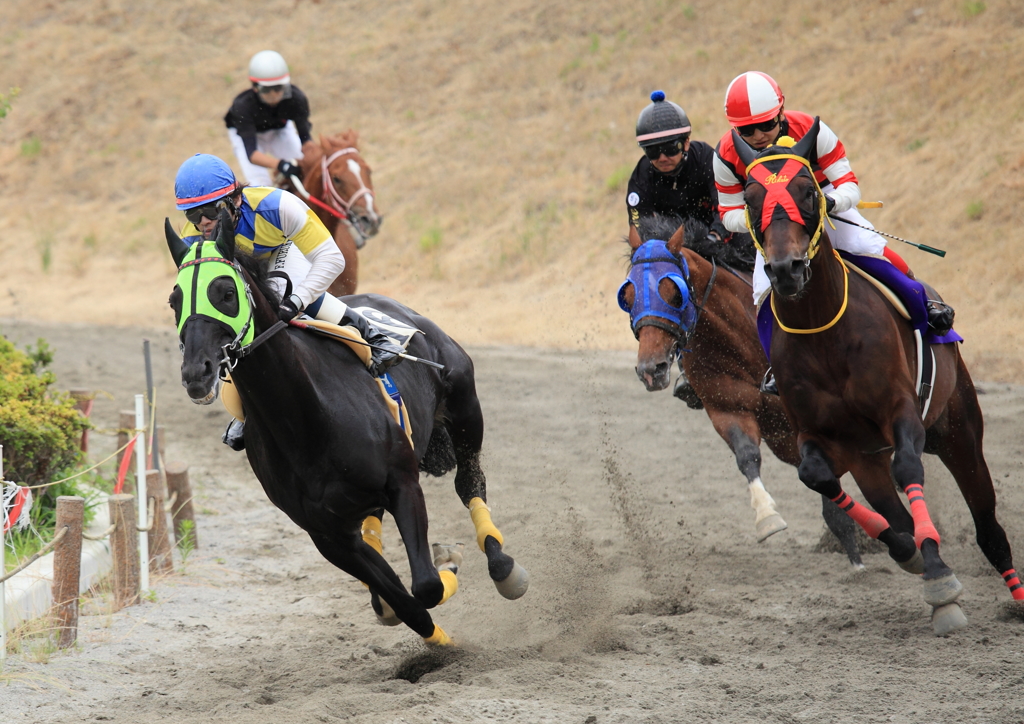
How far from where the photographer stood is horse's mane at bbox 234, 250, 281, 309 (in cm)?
469

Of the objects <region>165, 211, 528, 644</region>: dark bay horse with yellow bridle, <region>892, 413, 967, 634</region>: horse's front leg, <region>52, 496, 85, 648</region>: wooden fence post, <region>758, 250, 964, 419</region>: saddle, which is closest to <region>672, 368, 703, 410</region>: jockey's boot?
<region>758, 250, 964, 419</region>: saddle

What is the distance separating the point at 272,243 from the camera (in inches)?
213

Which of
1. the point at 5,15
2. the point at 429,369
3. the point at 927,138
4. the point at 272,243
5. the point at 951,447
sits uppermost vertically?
the point at 5,15

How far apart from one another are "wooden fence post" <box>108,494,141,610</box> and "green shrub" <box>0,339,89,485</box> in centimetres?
75

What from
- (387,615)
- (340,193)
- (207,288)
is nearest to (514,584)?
(387,615)

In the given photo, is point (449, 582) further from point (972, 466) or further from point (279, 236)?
point (972, 466)

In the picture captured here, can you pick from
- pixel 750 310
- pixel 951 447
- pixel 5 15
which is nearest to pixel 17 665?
pixel 750 310

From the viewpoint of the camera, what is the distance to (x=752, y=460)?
251 inches

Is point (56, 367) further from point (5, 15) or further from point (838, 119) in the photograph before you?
point (5, 15)

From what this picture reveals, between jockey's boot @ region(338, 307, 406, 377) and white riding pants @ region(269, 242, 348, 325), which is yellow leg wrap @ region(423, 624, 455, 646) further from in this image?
white riding pants @ region(269, 242, 348, 325)

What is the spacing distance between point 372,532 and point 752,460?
231 centimetres

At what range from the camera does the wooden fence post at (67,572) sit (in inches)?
221

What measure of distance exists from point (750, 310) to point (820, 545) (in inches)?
68.1

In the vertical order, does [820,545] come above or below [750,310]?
below
